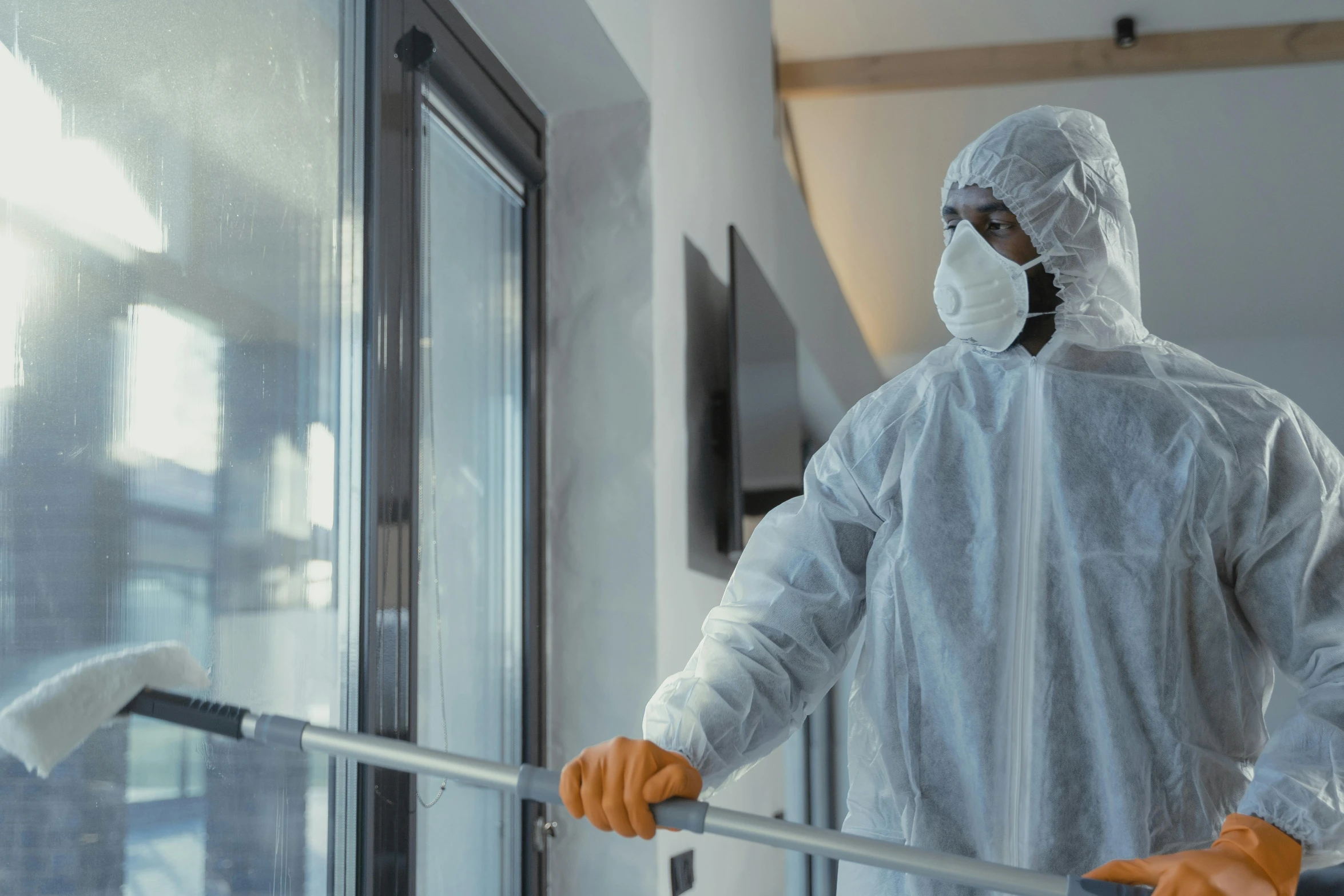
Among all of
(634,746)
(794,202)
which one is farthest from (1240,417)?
(794,202)

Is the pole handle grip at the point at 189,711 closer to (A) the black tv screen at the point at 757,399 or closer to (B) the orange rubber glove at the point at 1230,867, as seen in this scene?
(B) the orange rubber glove at the point at 1230,867

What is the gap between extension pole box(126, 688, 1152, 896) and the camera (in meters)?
0.84

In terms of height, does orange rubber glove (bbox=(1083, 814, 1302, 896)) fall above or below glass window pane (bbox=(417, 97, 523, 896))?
below

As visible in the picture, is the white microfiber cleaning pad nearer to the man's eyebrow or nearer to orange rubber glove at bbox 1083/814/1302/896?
A: orange rubber glove at bbox 1083/814/1302/896

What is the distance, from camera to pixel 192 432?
1.07 m

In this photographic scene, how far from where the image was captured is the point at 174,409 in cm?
104

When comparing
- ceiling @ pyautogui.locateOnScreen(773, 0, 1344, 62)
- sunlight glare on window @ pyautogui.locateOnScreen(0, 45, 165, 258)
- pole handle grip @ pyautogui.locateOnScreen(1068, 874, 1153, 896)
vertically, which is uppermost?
ceiling @ pyautogui.locateOnScreen(773, 0, 1344, 62)

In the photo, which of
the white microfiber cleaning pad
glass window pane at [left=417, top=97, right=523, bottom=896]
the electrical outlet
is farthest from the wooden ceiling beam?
the white microfiber cleaning pad

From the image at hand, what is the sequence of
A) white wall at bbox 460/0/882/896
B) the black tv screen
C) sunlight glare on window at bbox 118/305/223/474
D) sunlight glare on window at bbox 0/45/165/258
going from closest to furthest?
sunlight glare on window at bbox 0/45/165/258
sunlight glare on window at bbox 118/305/223/474
white wall at bbox 460/0/882/896
the black tv screen

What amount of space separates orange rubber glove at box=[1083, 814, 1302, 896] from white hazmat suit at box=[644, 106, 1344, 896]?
1.6 inches

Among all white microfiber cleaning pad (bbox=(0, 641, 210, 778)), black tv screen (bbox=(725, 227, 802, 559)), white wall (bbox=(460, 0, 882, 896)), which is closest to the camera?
white microfiber cleaning pad (bbox=(0, 641, 210, 778))

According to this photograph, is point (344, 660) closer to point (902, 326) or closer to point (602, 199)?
point (602, 199)

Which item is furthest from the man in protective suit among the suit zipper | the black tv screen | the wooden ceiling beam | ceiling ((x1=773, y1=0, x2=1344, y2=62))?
the wooden ceiling beam

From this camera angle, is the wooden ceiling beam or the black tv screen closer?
the black tv screen
